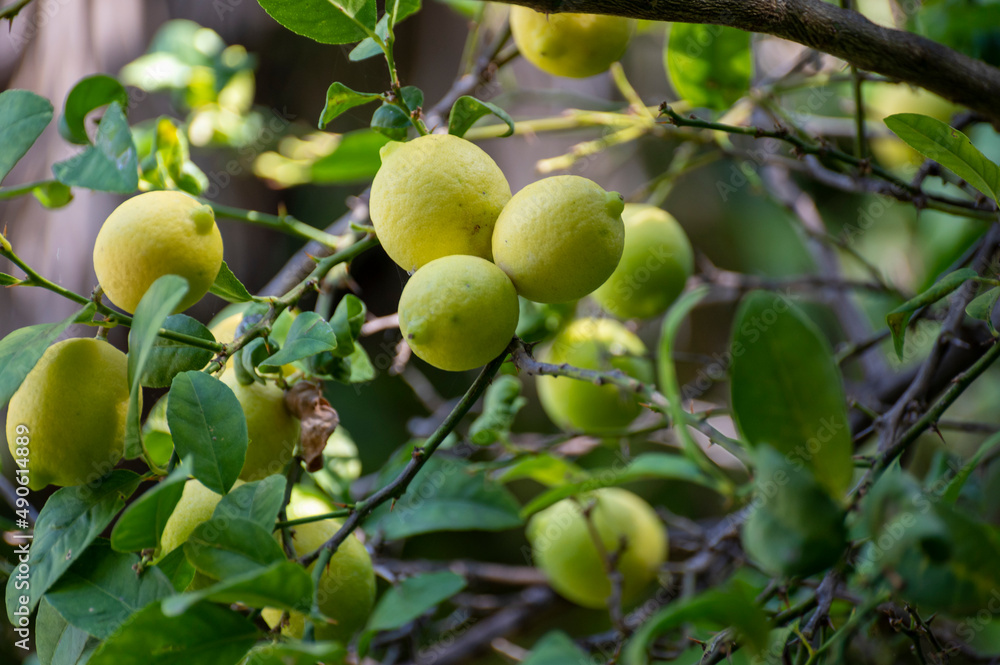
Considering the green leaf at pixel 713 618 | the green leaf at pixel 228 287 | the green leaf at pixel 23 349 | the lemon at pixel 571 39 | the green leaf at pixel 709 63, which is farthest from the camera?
the green leaf at pixel 709 63

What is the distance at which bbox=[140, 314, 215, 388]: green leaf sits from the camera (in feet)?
1.44

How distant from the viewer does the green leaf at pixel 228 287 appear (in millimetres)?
479

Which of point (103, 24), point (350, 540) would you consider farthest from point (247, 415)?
point (103, 24)

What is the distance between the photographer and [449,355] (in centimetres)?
40

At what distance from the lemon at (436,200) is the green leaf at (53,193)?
30cm

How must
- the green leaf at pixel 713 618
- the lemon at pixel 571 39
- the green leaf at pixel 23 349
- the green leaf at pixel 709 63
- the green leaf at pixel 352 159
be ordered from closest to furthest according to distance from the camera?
1. the green leaf at pixel 713 618
2. the green leaf at pixel 23 349
3. the lemon at pixel 571 39
4. the green leaf at pixel 709 63
5. the green leaf at pixel 352 159

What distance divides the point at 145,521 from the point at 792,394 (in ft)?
1.11

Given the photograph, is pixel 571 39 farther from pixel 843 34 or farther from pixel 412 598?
pixel 412 598

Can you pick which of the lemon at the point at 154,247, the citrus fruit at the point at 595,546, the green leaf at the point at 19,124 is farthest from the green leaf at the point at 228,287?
the citrus fruit at the point at 595,546

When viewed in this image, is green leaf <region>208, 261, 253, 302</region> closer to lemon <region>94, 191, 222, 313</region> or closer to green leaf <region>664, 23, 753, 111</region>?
lemon <region>94, 191, 222, 313</region>

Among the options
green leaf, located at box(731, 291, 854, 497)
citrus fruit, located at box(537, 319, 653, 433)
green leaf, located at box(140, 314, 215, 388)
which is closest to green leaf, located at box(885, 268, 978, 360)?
green leaf, located at box(731, 291, 854, 497)

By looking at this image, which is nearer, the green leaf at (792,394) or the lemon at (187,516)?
the green leaf at (792,394)

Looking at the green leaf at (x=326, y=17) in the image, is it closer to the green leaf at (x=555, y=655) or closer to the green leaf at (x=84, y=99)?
the green leaf at (x=84, y=99)

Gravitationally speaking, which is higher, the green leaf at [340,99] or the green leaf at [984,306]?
the green leaf at [340,99]
